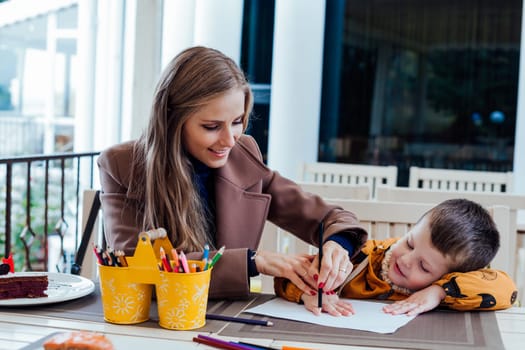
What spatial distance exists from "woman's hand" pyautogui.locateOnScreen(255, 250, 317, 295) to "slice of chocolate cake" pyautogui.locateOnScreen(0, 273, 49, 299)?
16.2 inches

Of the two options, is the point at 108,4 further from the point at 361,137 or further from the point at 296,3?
the point at 361,137

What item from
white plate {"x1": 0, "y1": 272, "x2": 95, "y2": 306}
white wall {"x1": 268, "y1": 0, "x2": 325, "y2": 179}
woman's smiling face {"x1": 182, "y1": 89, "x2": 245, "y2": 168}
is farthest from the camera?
white wall {"x1": 268, "y1": 0, "x2": 325, "y2": 179}

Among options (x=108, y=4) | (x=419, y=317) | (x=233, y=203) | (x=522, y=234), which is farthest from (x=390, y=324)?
(x=108, y=4)

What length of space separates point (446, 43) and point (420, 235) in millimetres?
4040

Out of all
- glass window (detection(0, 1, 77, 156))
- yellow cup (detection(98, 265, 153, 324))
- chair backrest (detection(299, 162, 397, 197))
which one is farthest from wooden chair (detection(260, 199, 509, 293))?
glass window (detection(0, 1, 77, 156))

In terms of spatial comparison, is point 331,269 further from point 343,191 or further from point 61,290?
point 343,191

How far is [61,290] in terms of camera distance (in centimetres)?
142

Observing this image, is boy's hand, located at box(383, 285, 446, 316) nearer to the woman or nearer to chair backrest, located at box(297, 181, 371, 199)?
the woman

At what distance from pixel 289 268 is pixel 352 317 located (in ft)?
0.61

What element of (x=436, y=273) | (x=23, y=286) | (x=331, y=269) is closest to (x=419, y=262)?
(x=436, y=273)

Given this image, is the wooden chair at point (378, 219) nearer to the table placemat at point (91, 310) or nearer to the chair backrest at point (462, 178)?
the table placemat at point (91, 310)

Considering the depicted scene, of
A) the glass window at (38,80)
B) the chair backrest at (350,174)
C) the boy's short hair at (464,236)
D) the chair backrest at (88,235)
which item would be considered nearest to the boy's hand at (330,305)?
the boy's short hair at (464,236)

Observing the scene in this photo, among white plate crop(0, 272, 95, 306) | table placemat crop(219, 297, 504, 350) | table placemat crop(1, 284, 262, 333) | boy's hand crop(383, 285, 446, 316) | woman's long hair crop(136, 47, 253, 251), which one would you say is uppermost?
woman's long hair crop(136, 47, 253, 251)

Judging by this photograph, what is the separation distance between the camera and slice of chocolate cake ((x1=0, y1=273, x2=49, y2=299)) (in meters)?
1.35
